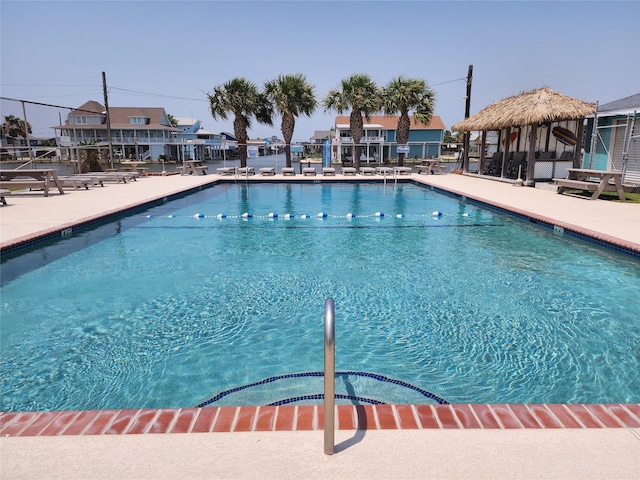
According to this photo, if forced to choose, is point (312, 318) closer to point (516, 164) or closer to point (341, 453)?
point (341, 453)

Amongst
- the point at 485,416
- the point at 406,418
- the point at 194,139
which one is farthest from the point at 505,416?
the point at 194,139

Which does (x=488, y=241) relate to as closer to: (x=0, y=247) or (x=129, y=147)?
(x=0, y=247)

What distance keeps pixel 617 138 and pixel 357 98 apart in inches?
578

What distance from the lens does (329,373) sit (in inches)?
82.3

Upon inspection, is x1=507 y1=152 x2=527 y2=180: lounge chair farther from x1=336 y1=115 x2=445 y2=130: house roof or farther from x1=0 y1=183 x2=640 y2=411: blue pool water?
x1=336 y1=115 x2=445 y2=130: house roof

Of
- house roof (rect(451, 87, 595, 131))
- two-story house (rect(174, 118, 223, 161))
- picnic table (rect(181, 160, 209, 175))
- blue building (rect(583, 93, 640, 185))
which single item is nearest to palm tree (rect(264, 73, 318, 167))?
picnic table (rect(181, 160, 209, 175))

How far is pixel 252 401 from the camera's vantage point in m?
3.52

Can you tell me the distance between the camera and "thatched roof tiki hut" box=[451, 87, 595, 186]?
16.2 m

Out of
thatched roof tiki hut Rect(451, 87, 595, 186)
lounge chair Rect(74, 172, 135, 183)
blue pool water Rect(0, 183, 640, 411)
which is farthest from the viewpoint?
lounge chair Rect(74, 172, 135, 183)

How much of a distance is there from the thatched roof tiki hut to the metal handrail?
16737 mm

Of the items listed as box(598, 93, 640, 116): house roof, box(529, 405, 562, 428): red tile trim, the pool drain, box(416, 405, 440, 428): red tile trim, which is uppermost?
box(598, 93, 640, 116): house roof

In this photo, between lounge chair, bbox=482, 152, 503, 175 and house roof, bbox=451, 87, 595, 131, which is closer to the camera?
house roof, bbox=451, 87, 595, 131

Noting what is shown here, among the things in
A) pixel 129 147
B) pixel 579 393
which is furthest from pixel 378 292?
pixel 129 147

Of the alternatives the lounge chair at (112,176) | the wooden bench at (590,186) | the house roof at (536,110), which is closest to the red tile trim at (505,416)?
the wooden bench at (590,186)
